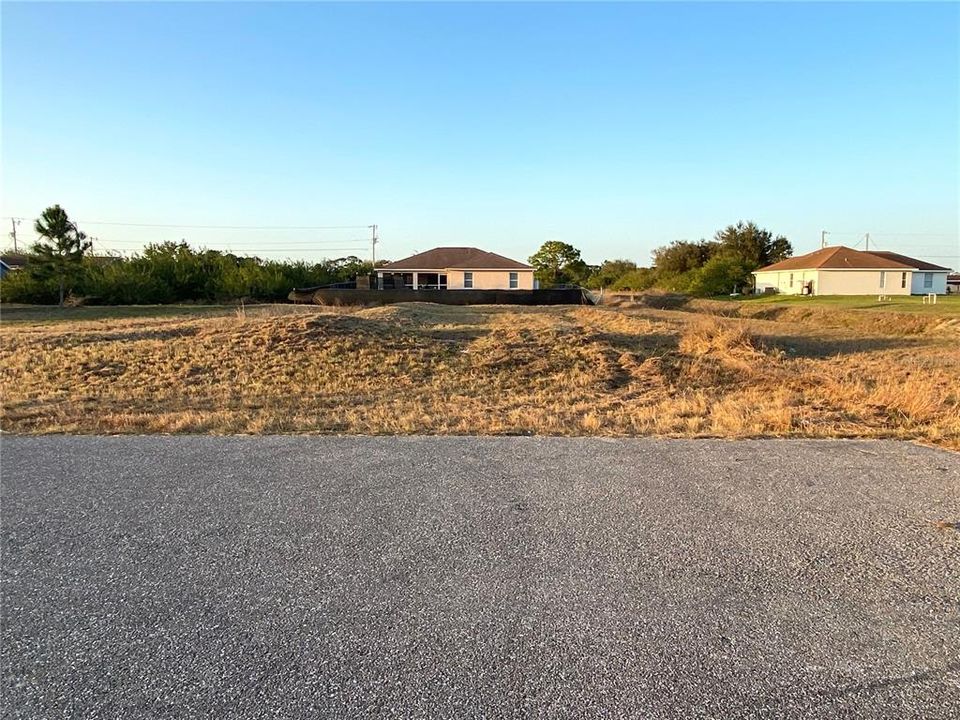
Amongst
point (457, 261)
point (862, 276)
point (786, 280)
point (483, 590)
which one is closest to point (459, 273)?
point (457, 261)

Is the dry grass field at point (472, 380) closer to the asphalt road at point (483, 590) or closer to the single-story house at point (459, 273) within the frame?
the asphalt road at point (483, 590)

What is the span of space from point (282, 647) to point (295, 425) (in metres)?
4.21

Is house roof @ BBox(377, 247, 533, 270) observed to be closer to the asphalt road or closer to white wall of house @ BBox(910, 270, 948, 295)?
white wall of house @ BBox(910, 270, 948, 295)

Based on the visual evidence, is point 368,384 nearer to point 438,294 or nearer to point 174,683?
point 174,683

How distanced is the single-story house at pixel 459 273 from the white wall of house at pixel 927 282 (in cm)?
3380

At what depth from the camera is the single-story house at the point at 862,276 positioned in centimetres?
5031

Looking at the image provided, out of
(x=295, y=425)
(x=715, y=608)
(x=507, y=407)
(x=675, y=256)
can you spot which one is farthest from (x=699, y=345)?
(x=675, y=256)

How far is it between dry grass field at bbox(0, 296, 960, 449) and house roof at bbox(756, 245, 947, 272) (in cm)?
3482

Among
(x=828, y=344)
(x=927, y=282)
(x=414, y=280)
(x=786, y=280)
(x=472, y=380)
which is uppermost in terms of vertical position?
(x=786, y=280)

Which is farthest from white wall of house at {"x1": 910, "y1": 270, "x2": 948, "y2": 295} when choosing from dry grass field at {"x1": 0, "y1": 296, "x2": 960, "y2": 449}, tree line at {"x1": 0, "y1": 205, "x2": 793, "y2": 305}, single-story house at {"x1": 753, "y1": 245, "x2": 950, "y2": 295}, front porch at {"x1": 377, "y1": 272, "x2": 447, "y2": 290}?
tree line at {"x1": 0, "y1": 205, "x2": 793, "y2": 305}

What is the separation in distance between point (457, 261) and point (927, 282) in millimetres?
41716

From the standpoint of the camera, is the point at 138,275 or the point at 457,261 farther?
A: the point at 457,261

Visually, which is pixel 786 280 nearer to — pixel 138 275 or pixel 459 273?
pixel 459 273

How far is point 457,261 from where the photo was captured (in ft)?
157
